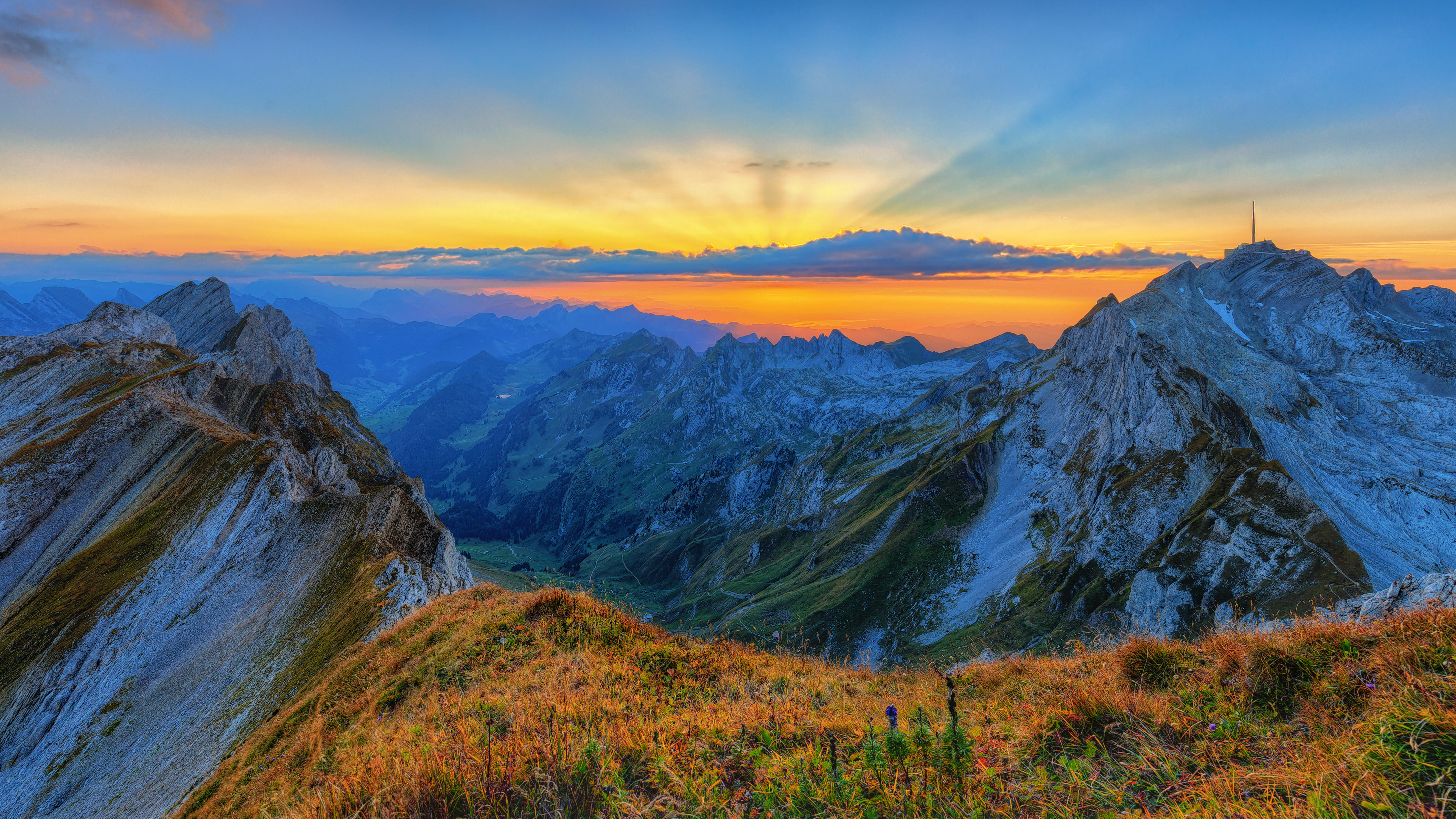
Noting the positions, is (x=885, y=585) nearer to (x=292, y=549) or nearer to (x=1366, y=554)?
(x=1366, y=554)

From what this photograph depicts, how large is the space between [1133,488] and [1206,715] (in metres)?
83.7

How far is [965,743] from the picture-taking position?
6.02 meters

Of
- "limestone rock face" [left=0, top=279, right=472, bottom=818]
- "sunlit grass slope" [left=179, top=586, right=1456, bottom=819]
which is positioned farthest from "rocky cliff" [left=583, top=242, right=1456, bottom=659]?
"sunlit grass slope" [left=179, top=586, right=1456, bottom=819]

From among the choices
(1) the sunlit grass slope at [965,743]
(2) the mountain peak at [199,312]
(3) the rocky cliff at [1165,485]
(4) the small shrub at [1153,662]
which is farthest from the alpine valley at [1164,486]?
(2) the mountain peak at [199,312]

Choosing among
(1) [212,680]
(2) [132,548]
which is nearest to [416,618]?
(1) [212,680]

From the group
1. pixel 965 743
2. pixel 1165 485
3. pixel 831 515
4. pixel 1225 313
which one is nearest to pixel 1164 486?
pixel 1165 485

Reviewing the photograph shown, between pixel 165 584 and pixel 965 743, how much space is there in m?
51.1

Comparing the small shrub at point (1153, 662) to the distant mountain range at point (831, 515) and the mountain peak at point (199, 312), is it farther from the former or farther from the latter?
the mountain peak at point (199, 312)

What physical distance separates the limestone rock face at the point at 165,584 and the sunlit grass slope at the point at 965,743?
21.1 meters

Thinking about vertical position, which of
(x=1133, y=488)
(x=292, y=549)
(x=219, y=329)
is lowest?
(x=1133, y=488)

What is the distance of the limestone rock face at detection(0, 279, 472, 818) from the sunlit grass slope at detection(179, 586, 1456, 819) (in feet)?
69.2

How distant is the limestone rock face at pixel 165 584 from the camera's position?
26.0 metres

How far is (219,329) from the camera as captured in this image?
12938 cm

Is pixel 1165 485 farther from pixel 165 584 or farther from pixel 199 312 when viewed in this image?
pixel 199 312
